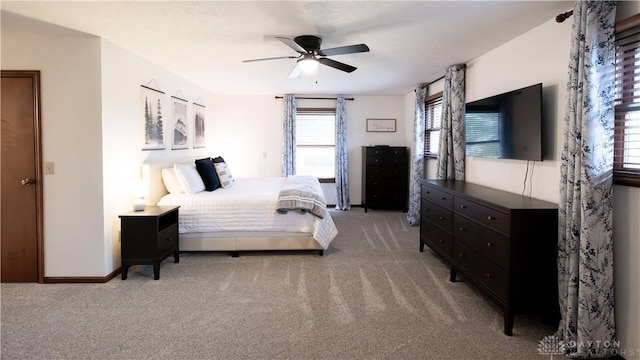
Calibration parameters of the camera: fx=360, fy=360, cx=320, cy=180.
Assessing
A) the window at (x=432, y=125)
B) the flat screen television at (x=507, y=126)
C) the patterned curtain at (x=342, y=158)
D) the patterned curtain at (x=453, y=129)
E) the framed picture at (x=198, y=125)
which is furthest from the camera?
the patterned curtain at (x=342, y=158)

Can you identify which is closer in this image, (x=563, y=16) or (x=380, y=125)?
(x=563, y=16)

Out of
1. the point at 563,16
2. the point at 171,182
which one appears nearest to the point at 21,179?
the point at 171,182

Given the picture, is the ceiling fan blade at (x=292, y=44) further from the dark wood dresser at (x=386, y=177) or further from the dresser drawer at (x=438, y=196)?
the dark wood dresser at (x=386, y=177)

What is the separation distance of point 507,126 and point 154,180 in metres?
3.92

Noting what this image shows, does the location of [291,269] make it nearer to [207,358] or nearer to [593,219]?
[207,358]

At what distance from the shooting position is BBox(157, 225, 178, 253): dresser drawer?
3668 mm

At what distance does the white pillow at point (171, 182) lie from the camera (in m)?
4.50

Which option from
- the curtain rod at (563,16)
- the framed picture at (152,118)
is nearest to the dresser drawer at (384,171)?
the framed picture at (152,118)

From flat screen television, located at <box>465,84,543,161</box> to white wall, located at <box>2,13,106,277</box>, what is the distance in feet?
12.8

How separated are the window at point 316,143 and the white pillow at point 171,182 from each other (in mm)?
3361

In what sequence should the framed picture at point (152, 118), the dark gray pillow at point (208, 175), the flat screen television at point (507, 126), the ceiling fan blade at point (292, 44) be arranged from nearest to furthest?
the flat screen television at point (507, 126) → the ceiling fan blade at point (292, 44) → the framed picture at point (152, 118) → the dark gray pillow at point (208, 175)

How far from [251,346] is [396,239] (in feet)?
10.3

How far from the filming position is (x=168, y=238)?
12.7ft

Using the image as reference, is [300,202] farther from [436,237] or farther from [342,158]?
[342,158]
